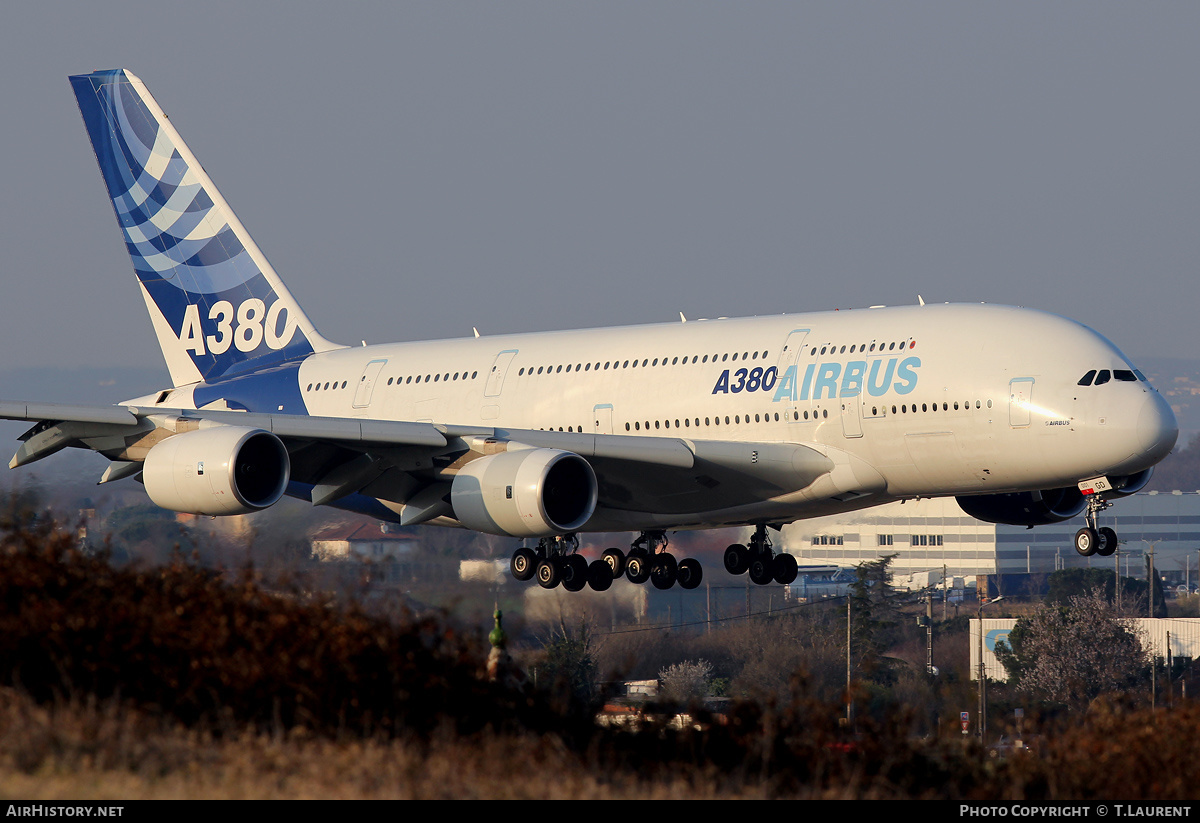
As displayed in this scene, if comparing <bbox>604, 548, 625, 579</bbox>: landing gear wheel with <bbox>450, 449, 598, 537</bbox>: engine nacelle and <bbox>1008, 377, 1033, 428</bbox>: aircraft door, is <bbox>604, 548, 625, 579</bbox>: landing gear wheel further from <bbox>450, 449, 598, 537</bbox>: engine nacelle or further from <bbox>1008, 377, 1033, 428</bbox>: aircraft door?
<bbox>1008, 377, 1033, 428</bbox>: aircraft door

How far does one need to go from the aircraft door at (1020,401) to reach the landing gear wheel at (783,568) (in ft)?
29.6

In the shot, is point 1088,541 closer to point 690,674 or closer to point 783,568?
point 783,568

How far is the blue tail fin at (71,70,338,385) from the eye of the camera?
41281 mm

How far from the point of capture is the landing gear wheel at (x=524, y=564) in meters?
35.2

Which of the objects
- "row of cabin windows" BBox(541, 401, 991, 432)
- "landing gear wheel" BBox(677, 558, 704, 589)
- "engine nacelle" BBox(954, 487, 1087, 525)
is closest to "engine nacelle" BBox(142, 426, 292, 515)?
"row of cabin windows" BBox(541, 401, 991, 432)

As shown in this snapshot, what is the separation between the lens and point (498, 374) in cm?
3641

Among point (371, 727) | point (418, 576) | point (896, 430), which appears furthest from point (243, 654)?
point (418, 576)

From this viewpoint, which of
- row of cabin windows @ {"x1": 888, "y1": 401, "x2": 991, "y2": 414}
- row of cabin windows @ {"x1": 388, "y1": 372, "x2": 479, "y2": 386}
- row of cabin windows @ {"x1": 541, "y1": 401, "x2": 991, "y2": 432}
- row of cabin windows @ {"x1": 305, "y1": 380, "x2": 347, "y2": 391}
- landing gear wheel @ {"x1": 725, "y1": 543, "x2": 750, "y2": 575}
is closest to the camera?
row of cabin windows @ {"x1": 888, "y1": 401, "x2": 991, "y2": 414}

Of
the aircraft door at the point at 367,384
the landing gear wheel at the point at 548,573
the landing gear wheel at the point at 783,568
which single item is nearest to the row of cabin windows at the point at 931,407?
the landing gear wheel at the point at 783,568

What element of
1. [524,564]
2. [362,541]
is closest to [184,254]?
[362,541]

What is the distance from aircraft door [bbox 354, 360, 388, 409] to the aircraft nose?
17841mm

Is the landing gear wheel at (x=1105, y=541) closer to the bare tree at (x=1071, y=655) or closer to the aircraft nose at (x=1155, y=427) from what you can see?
the aircraft nose at (x=1155, y=427)

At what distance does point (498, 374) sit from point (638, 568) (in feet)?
18.2

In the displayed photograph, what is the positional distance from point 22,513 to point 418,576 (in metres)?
20.1
